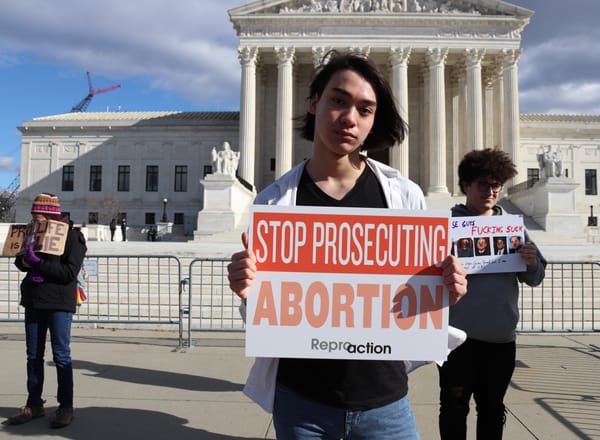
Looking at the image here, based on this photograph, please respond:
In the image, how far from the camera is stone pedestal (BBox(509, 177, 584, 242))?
26344 millimetres

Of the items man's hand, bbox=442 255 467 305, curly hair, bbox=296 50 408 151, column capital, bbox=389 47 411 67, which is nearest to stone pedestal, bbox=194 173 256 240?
column capital, bbox=389 47 411 67

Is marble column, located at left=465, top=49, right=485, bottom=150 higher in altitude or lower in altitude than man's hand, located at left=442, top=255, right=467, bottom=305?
higher

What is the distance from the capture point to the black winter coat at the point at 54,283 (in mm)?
4516

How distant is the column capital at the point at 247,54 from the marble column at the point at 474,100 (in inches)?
660

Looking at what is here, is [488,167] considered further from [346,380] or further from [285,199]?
[346,380]

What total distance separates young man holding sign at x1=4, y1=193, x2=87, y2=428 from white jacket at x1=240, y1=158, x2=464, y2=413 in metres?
3.13

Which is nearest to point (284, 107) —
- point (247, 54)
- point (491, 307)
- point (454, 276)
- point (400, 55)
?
point (247, 54)

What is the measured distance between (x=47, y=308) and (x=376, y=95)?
152 inches

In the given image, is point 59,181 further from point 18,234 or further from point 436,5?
point 18,234

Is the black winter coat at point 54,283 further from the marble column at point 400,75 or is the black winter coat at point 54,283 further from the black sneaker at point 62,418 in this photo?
the marble column at point 400,75

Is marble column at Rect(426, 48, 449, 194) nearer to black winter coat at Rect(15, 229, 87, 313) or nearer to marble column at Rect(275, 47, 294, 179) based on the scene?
marble column at Rect(275, 47, 294, 179)

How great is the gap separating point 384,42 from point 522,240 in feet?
122

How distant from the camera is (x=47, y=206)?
4.70 metres

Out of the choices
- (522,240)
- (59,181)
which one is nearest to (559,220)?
(522,240)
